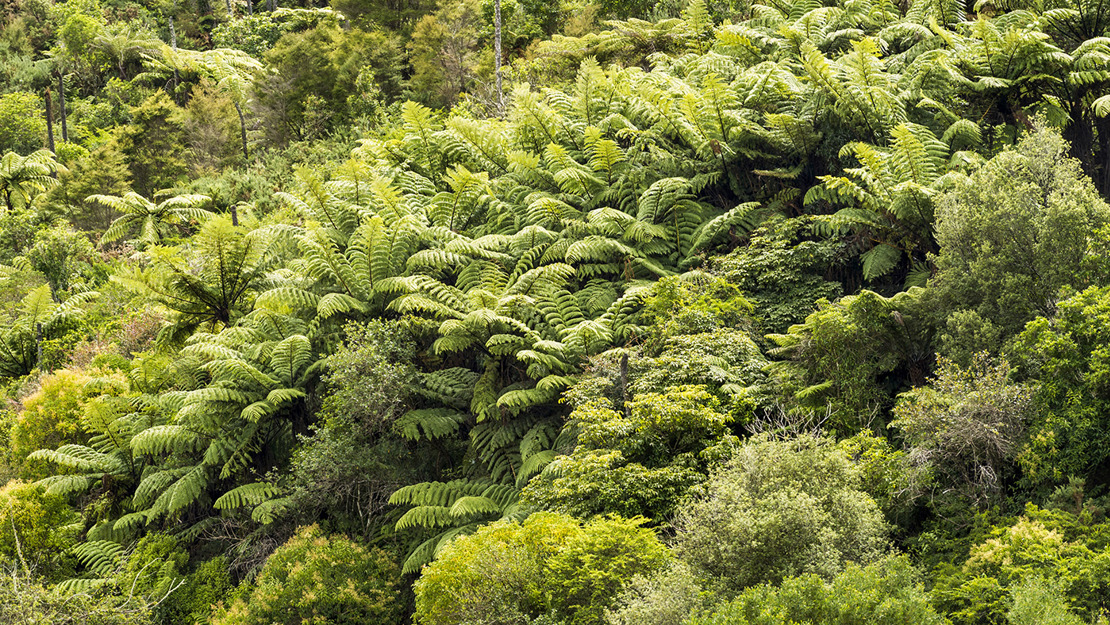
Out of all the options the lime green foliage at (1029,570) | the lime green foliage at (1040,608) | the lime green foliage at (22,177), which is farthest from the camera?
the lime green foliage at (22,177)

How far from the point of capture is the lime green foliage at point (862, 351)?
10391mm

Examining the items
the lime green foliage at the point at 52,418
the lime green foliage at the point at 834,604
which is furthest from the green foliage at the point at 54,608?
the lime green foliage at the point at 834,604

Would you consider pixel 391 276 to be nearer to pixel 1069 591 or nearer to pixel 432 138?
pixel 432 138

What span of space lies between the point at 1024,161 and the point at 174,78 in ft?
126

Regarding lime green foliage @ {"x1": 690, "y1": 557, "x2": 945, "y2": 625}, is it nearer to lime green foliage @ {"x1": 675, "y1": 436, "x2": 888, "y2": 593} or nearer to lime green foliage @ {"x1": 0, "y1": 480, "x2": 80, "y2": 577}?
lime green foliage @ {"x1": 675, "y1": 436, "x2": 888, "y2": 593}

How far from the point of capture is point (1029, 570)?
711cm

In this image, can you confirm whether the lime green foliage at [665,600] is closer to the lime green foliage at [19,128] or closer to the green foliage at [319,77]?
the green foliage at [319,77]

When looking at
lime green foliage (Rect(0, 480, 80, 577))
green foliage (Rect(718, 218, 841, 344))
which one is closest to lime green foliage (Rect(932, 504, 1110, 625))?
green foliage (Rect(718, 218, 841, 344))

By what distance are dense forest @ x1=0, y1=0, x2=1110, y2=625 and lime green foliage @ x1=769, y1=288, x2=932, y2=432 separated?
5 centimetres

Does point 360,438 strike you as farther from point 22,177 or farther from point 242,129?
point 22,177

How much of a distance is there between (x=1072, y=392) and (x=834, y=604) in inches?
140

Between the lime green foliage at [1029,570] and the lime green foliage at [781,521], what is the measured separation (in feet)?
2.41

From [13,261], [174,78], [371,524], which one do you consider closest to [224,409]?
[371,524]

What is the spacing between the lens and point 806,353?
10.9 metres
